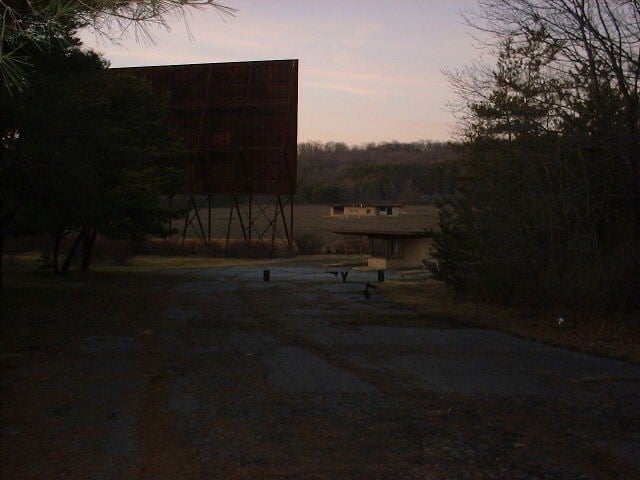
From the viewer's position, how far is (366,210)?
9269 cm

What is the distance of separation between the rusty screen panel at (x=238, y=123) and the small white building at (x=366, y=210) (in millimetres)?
32989

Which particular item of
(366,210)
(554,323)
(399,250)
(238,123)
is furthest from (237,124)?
(554,323)

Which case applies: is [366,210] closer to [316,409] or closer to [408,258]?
[408,258]

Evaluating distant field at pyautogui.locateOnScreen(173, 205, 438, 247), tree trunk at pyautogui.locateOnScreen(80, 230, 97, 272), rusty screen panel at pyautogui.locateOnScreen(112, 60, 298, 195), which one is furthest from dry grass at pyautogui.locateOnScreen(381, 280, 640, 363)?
distant field at pyautogui.locateOnScreen(173, 205, 438, 247)

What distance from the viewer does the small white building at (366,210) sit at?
87750 mm

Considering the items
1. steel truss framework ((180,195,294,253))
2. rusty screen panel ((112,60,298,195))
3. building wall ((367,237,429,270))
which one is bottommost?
building wall ((367,237,429,270))

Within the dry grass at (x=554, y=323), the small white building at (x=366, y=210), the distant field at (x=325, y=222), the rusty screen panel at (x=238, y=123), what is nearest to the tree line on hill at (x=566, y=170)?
the dry grass at (x=554, y=323)

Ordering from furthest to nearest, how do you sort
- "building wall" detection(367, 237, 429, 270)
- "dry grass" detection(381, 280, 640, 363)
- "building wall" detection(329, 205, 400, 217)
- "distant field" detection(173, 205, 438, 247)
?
"building wall" detection(329, 205, 400, 217) < "distant field" detection(173, 205, 438, 247) < "building wall" detection(367, 237, 429, 270) < "dry grass" detection(381, 280, 640, 363)

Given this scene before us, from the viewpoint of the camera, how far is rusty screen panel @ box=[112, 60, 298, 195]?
2175 inches

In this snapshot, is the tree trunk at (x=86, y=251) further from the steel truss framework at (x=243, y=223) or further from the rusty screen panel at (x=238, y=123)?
the rusty screen panel at (x=238, y=123)

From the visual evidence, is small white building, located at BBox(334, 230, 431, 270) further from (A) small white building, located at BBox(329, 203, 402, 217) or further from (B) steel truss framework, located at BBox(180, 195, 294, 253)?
(A) small white building, located at BBox(329, 203, 402, 217)

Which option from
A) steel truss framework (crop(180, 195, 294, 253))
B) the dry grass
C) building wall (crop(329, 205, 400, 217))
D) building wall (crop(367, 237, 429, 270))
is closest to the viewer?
the dry grass

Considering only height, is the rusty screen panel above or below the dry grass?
above

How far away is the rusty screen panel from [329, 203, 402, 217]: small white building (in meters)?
33.0
